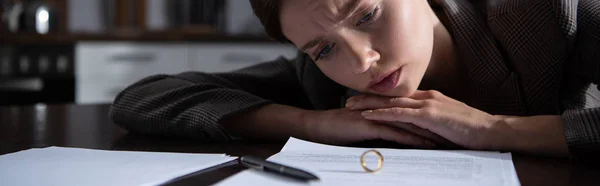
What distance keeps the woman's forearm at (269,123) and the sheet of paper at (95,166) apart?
22 centimetres

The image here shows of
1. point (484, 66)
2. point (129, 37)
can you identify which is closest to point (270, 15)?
point (484, 66)

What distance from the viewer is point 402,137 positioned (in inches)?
34.9

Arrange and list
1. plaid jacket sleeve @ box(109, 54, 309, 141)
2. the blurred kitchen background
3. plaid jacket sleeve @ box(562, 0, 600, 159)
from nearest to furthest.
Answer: plaid jacket sleeve @ box(562, 0, 600, 159) → plaid jacket sleeve @ box(109, 54, 309, 141) → the blurred kitchen background

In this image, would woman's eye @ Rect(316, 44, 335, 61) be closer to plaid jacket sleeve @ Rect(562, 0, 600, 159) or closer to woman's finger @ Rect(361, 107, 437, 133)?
woman's finger @ Rect(361, 107, 437, 133)

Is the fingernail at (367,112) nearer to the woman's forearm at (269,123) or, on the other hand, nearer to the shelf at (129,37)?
the woman's forearm at (269,123)

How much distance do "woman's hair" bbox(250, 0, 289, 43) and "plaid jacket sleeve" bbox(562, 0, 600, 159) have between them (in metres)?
0.41

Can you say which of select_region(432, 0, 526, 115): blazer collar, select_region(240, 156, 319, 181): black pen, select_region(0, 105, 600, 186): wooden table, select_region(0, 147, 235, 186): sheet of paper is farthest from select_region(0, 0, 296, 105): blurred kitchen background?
select_region(240, 156, 319, 181): black pen

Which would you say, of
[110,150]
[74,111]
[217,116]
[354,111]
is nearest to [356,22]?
→ [354,111]

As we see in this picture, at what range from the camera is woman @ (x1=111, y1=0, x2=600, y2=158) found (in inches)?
33.1

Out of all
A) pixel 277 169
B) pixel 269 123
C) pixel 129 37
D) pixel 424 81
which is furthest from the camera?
pixel 129 37

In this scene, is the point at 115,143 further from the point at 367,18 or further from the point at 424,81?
the point at 424,81

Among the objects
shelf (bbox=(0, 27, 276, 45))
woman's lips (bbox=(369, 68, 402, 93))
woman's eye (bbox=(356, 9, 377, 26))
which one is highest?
woman's eye (bbox=(356, 9, 377, 26))

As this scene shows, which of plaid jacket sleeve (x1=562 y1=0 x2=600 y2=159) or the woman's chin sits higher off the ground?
plaid jacket sleeve (x1=562 y1=0 x2=600 y2=159)

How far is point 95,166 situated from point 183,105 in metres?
0.33
